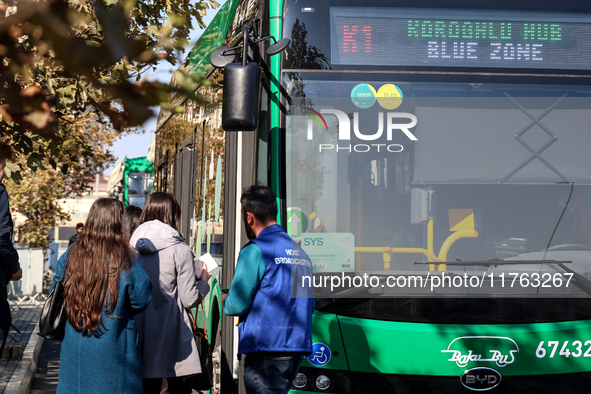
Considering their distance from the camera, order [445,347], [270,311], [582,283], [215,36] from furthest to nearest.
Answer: [215,36]
[582,283]
[445,347]
[270,311]

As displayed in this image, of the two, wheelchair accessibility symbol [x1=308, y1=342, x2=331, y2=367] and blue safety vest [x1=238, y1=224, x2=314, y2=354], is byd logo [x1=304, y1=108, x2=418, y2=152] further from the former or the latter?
wheelchair accessibility symbol [x1=308, y1=342, x2=331, y2=367]

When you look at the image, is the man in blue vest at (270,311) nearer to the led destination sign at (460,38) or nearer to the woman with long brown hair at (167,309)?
the woman with long brown hair at (167,309)

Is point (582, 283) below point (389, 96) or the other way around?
below

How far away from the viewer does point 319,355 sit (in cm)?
413

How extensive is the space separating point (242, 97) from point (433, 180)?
1.30 meters

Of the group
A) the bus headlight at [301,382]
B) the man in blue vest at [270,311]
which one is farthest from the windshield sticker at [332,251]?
the bus headlight at [301,382]

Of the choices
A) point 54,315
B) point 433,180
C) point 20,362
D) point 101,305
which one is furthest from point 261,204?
point 20,362

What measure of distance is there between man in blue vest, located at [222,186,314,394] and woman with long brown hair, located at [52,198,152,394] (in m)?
0.57

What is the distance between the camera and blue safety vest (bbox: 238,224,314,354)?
11.9 ft

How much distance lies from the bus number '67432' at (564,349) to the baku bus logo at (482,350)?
0.53 feet

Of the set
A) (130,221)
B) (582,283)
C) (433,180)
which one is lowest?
(582,283)

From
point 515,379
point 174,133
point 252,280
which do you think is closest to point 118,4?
point 252,280

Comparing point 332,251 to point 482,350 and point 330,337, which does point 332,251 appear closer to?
point 330,337

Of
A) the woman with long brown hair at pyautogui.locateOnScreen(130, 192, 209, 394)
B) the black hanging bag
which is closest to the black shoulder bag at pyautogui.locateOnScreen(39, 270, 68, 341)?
the black hanging bag
